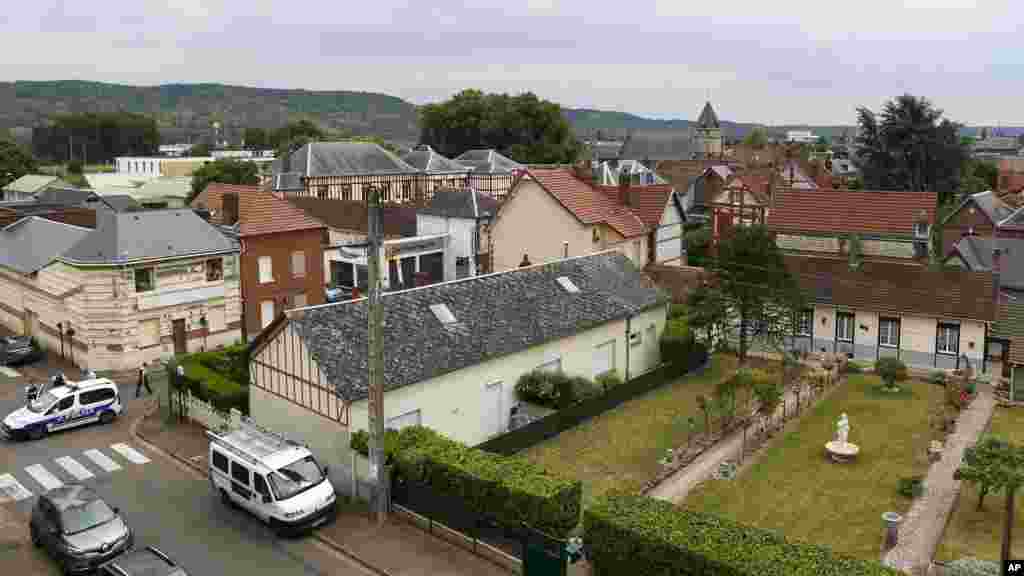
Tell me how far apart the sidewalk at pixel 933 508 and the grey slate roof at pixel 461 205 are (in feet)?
95.2

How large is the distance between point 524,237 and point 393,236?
14037 mm

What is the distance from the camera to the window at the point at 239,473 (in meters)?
21.6

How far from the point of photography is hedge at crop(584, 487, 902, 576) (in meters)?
15.8

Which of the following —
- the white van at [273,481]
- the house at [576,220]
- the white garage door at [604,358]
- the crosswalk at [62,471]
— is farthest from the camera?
the house at [576,220]

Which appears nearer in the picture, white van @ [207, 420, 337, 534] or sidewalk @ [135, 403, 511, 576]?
sidewalk @ [135, 403, 511, 576]

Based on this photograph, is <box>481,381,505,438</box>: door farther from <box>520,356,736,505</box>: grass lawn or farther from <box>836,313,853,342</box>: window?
<box>836,313,853,342</box>: window

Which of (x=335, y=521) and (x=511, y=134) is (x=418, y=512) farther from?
(x=511, y=134)

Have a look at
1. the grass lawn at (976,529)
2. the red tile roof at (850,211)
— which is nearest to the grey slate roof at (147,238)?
the grass lawn at (976,529)

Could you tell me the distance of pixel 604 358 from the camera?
108 feet

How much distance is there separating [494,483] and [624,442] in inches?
380

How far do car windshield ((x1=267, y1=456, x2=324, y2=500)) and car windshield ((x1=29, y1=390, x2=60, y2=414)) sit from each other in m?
12.5

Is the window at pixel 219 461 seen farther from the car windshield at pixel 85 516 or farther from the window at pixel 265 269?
the window at pixel 265 269

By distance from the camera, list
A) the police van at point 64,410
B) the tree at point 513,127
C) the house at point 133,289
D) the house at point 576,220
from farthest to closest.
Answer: the tree at point 513,127
the house at point 576,220
the house at point 133,289
the police van at point 64,410

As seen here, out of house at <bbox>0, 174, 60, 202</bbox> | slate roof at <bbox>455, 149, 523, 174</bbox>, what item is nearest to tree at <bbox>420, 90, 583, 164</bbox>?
slate roof at <bbox>455, 149, 523, 174</bbox>
